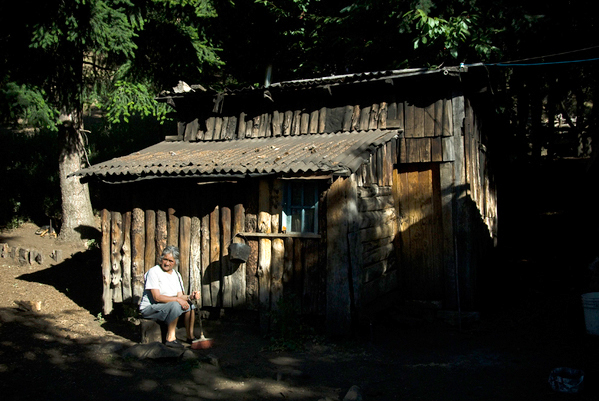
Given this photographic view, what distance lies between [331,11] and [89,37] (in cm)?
746

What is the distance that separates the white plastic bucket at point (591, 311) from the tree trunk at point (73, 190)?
11.6 m

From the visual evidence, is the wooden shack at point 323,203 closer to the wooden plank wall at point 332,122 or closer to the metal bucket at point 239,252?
the wooden plank wall at point 332,122

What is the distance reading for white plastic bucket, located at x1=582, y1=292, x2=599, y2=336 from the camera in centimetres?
661

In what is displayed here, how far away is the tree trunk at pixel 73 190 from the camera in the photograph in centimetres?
1290

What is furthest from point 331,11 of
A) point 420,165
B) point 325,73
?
point 420,165

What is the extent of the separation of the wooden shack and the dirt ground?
52 centimetres

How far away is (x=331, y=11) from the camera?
50.1 feet

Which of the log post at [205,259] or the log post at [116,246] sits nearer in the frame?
the log post at [205,259]

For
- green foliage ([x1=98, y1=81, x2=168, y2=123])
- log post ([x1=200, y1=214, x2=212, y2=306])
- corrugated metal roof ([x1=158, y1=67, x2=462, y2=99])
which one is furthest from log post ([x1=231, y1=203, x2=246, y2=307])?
green foliage ([x1=98, y1=81, x2=168, y2=123])

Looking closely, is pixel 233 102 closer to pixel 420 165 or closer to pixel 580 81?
pixel 420 165

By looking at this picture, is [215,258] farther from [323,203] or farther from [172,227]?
[323,203]

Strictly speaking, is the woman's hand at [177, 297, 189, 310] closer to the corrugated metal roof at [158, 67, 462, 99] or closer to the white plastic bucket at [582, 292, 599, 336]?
the corrugated metal roof at [158, 67, 462, 99]

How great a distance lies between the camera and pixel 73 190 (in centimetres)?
1327

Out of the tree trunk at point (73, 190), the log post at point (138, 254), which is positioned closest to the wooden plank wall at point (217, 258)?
the log post at point (138, 254)
